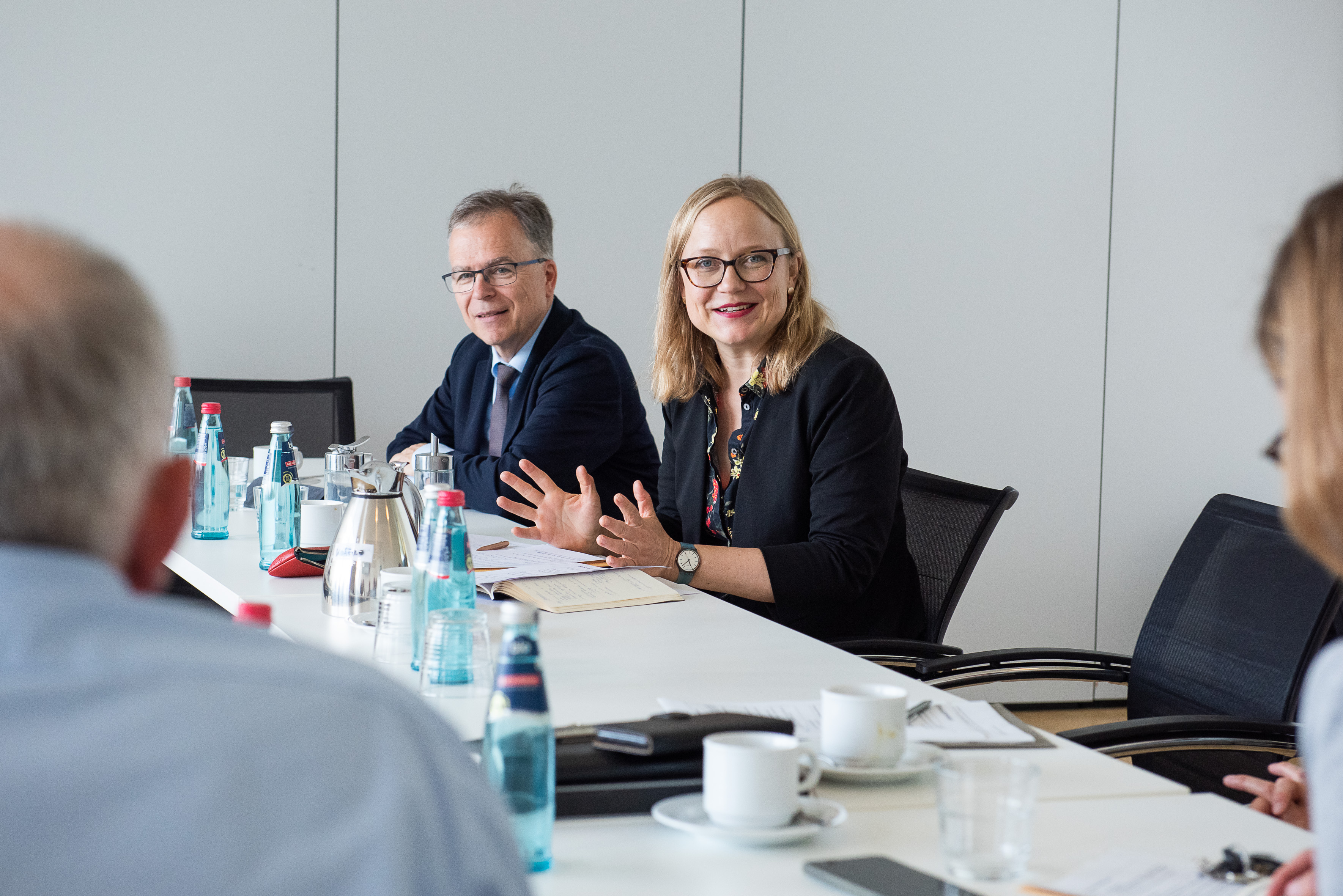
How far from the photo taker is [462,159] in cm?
428

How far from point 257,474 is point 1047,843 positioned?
2385 mm

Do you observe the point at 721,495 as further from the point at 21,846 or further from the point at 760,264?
the point at 21,846

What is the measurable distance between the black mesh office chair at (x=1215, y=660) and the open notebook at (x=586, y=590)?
1.55ft

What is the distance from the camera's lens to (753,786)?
3.55ft

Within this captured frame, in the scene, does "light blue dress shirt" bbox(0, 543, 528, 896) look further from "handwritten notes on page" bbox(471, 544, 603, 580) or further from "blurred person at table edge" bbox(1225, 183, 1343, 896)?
"handwritten notes on page" bbox(471, 544, 603, 580)

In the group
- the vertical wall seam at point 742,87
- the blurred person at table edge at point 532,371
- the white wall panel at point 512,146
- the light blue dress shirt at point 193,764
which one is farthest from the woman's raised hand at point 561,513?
the vertical wall seam at point 742,87

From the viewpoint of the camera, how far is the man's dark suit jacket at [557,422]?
319 cm

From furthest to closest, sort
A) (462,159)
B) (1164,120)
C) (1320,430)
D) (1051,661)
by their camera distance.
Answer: (1164,120), (462,159), (1051,661), (1320,430)

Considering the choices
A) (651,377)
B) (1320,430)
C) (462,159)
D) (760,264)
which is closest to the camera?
(1320,430)

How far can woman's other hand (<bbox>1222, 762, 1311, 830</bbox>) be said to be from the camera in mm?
1416

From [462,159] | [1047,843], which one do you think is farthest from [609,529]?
[462,159]

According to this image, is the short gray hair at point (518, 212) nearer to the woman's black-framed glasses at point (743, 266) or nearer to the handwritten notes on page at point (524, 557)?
the woman's black-framed glasses at point (743, 266)

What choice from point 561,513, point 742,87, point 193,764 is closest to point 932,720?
point 193,764

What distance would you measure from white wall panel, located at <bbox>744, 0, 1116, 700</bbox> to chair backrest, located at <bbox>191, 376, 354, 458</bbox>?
5.76 ft
